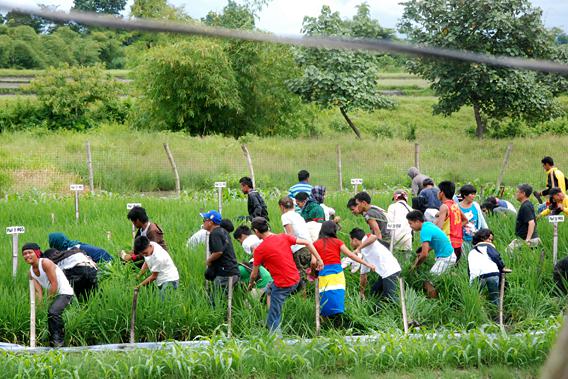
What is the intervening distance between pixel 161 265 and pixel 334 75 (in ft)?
67.6

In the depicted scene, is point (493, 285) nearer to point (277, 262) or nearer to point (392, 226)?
point (392, 226)

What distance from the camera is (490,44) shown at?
25.9 m

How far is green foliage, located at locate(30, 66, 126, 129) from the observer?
30219mm

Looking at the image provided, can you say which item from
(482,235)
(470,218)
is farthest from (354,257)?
(470,218)

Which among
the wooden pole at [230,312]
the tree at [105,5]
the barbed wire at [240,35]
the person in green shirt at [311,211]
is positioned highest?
the tree at [105,5]

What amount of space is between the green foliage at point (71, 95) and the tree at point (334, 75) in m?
7.18

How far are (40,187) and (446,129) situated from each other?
20.2 metres

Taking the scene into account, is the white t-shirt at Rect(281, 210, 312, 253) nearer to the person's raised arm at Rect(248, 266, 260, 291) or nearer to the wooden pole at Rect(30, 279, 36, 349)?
the person's raised arm at Rect(248, 266, 260, 291)

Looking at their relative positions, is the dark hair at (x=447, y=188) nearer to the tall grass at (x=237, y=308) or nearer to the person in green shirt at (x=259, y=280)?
the tall grass at (x=237, y=308)

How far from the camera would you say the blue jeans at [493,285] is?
31.9 ft

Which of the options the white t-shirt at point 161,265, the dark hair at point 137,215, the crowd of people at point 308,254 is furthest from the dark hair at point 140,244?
the dark hair at point 137,215

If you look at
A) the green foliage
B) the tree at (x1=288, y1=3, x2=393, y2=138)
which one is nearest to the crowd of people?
the tree at (x1=288, y1=3, x2=393, y2=138)

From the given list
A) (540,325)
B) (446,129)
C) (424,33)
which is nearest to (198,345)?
(540,325)

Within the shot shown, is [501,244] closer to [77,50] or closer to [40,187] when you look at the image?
[40,187]
